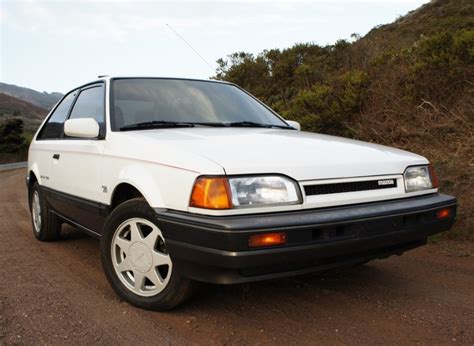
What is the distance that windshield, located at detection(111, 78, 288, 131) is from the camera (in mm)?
3395

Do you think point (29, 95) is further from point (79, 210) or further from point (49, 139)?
point (79, 210)

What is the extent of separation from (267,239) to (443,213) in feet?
4.53

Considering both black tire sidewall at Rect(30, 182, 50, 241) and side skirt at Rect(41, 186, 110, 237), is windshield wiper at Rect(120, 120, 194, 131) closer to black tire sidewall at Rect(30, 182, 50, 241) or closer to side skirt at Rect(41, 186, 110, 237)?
side skirt at Rect(41, 186, 110, 237)

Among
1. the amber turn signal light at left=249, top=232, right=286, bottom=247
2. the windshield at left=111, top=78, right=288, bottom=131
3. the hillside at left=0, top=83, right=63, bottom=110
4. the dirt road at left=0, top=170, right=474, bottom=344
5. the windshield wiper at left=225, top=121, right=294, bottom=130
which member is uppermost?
the hillside at left=0, top=83, right=63, bottom=110

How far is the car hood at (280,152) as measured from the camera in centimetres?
244

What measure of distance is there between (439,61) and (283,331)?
592 cm

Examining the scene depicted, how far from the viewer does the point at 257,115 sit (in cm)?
393

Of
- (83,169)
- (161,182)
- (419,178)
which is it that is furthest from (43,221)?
(419,178)

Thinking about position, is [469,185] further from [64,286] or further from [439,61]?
[64,286]

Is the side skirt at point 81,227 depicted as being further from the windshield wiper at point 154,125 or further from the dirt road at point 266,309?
the windshield wiper at point 154,125

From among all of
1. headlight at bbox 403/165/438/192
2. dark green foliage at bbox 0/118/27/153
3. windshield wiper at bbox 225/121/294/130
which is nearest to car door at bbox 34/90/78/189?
windshield wiper at bbox 225/121/294/130

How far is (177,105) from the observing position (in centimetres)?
357

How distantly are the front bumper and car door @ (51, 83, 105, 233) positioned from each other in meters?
1.02

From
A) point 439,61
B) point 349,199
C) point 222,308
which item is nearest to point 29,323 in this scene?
point 222,308
